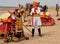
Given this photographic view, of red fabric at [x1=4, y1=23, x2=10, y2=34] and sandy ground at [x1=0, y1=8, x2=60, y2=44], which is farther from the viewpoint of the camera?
red fabric at [x1=4, y1=23, x2=10, y2=34]

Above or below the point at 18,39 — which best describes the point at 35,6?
above

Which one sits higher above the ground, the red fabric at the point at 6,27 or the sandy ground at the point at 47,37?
the red fabric at the point at 6,27

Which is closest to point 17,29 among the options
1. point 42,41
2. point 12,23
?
point 12,23

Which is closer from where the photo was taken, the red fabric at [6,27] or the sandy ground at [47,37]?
the sandy ground at [47,37]

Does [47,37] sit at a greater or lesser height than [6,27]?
lesser

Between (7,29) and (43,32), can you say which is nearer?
(7,29)

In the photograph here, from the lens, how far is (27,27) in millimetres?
11070

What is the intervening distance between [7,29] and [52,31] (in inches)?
79.6

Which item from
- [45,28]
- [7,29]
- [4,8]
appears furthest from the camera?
[4,8]

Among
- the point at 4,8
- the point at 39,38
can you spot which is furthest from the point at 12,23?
the point at 4,8

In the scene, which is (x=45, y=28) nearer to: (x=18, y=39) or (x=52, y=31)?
(x=52, y=31)

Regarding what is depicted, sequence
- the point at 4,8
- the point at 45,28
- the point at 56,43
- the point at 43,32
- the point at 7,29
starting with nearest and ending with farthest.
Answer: the point at 56,43 < the point at 7,29 < the point at 43,32 < the point at 45,28 < the point at 4,8

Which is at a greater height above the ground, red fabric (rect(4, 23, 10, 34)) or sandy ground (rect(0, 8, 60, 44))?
red fabric (rect(4, 23, 10, 34))

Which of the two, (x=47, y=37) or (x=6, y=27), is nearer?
(x=6, y=27)
